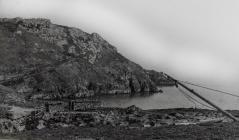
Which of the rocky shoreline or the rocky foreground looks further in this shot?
the rocky shoreline

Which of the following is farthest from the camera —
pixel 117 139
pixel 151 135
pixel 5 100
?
pixel 5 100

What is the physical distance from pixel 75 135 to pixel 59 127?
1059 centimetres

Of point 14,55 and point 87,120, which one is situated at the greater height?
point 14,55

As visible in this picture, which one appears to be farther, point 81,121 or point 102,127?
point 81,121

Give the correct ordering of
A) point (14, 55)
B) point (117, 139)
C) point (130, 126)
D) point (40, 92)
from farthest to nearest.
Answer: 1. point (14, 55)
2. point (40, 92)
3. point (130, 126)
4. point (117, 139)

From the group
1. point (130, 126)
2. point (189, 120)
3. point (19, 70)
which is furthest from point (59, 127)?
point (19, 70)

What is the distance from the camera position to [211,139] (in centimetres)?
7100

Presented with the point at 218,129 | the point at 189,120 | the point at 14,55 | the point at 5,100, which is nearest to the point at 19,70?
the point at 14,55

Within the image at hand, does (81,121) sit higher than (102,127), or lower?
higher

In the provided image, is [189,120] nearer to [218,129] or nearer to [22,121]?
[218,129]

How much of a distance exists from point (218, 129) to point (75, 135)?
94.2 feet

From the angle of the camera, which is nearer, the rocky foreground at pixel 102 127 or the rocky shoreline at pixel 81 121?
the rocky foreground at pixel 102 127

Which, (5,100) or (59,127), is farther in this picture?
(5,100)

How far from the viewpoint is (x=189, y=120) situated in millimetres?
100125
